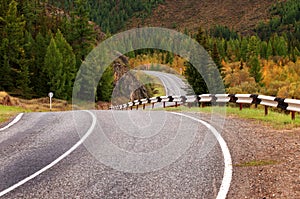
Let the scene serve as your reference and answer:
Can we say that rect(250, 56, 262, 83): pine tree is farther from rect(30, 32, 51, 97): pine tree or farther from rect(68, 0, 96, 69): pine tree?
rect(30, 32, 51, 97): pine tree

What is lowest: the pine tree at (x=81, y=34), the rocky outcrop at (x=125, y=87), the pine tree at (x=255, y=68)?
the rocky outcrop at (x=125, y=87)

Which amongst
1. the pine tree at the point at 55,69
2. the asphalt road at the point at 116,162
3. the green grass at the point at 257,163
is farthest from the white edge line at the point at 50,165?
the pine tree at the point at 55,69

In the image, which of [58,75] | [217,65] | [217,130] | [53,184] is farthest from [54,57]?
[53,184]

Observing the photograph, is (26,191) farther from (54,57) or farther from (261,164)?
(54,57)

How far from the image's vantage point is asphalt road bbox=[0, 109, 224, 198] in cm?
660

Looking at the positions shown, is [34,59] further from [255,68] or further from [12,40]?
[255,68]

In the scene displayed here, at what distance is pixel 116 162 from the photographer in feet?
27.7

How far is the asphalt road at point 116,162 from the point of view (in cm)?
660

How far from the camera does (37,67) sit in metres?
58.2

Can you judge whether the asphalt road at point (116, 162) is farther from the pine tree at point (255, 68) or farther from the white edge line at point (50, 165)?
the pine tree at point (255, 68)

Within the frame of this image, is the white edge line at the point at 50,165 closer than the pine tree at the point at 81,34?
Yes

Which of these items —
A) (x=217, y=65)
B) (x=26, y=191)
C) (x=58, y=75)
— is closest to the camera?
(x=26, y=191)

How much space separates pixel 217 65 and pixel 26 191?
3938 centimetres

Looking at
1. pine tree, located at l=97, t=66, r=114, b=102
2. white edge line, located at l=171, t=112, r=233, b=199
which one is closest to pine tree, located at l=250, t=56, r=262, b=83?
pine tree, located at l=97, t=66, r=114, b=102
